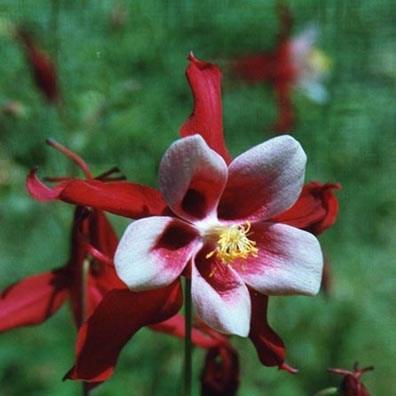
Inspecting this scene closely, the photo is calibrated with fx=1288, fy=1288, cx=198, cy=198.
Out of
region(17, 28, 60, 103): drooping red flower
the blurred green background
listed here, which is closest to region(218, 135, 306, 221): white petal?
the blurred green background

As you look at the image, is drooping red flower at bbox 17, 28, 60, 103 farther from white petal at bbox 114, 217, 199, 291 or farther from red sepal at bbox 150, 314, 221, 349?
white petal at bbox 114, 217, 199, 291

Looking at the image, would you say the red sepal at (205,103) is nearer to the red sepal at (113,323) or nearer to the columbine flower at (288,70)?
the red sepal at (113,323)

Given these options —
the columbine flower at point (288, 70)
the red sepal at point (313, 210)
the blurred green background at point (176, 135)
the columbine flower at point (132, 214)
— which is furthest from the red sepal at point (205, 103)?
the columbine flower at point (288, 70)

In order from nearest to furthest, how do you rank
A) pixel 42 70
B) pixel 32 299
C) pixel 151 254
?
pixel 151 254 → pixel 32 299 → pixel 42 70

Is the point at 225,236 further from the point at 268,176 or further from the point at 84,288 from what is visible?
the point at 84,288

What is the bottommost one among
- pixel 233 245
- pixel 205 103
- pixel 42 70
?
pixel 42 70

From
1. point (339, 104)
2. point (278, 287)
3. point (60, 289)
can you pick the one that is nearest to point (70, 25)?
point (339, 104)

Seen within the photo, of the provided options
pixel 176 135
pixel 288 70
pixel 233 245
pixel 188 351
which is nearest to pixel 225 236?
pixel 233 245
